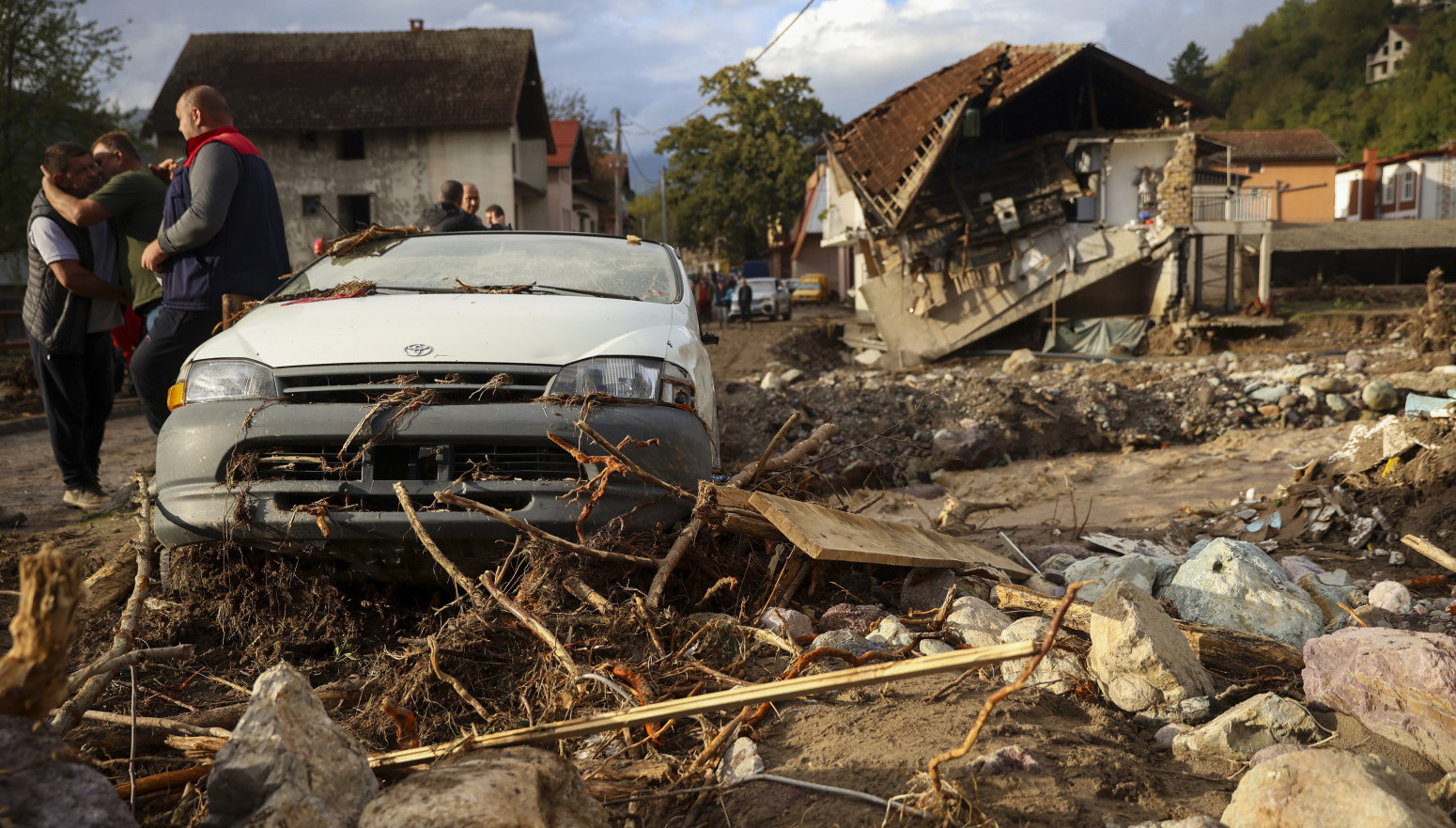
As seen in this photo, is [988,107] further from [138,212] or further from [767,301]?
[138,212]

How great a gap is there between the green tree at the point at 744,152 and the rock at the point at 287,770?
161ft

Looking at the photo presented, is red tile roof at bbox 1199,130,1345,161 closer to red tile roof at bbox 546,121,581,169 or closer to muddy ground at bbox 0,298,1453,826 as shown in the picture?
red tile roof at bbox 546,121,581,169

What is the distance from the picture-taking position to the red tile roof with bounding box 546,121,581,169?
121 feet

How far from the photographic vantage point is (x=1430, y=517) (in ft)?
16.8

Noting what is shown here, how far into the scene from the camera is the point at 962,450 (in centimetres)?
909

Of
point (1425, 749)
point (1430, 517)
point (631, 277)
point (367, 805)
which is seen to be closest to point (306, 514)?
point (367, 805)

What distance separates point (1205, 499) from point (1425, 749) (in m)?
4.97

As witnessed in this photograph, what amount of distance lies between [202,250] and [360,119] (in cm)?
2657

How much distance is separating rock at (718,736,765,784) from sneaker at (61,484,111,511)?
4.90 metres

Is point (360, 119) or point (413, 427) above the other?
point (360, 119)

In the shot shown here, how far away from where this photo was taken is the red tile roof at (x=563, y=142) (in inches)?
1447

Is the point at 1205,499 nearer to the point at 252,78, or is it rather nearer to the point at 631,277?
the point at 631,277

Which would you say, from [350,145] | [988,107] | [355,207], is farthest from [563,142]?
[988,107]

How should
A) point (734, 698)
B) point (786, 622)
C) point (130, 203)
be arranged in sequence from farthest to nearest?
1. point (130, 203)
2. point (786, 622)
3. point (734, 698)
